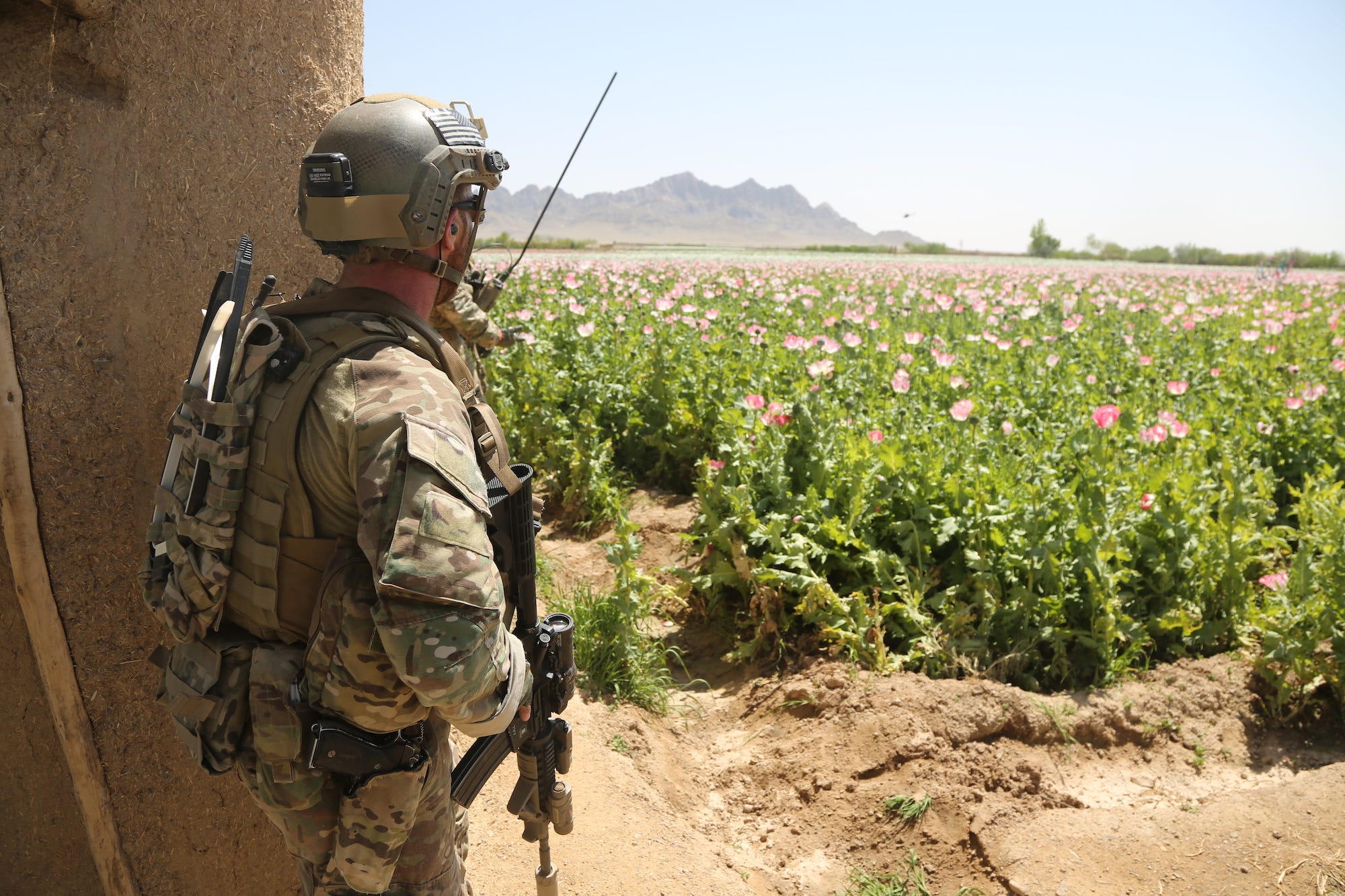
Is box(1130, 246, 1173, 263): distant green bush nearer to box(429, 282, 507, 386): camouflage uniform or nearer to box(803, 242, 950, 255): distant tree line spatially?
box(803, 242, 950, 255): distant tree line

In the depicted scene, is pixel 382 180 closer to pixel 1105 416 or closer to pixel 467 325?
pixel 467 325

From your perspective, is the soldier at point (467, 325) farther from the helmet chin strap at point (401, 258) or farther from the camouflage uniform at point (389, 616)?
the camouflage uniform at point (389, 616)

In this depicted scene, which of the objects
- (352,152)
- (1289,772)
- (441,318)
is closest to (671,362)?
(441,318)

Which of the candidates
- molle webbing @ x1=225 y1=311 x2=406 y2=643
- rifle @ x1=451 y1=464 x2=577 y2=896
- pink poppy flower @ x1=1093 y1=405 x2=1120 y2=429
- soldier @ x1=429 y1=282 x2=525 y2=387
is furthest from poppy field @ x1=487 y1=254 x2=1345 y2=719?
molle webbing @ x1=225 y1=311 x2=406 y2=643

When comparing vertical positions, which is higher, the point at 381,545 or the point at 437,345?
the point at 437,345

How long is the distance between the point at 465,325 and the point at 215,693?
3.59 metres

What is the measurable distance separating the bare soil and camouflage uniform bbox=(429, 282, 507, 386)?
91.8 inches

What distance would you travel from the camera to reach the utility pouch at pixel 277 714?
198cm

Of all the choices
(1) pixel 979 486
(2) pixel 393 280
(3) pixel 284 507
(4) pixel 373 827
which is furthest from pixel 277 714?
(1) pixel 979 486

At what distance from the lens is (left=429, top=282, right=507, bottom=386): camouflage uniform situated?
17.3ft

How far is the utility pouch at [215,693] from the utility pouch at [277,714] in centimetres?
6

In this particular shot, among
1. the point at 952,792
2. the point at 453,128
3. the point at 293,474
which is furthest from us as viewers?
the point at 952,792

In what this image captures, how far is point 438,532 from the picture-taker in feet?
5.63

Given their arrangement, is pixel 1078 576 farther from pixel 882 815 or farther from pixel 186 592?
pixel 186 592
